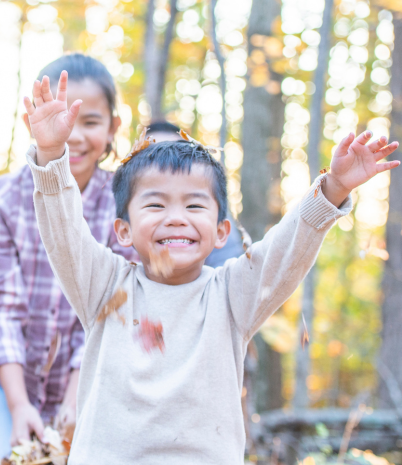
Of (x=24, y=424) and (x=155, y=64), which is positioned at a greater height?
(x=155, y=64)

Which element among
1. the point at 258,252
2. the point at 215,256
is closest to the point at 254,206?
the point at 215,256

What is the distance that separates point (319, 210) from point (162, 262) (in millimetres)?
440

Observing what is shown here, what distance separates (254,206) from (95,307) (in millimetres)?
3574

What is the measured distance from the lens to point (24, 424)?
1606 millimetres

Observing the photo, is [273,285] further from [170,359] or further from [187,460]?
[187,460]

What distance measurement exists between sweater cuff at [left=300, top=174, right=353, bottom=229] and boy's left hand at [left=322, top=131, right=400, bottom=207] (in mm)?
50

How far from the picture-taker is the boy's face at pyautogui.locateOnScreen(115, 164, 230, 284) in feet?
4.21

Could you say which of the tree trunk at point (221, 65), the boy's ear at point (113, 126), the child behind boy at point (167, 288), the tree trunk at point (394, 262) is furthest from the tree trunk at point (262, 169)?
the child behind boy at point (167, 288)

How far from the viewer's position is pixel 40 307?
182 cm

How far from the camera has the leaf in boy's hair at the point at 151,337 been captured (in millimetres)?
1285

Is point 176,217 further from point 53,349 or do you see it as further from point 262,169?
point 262,169

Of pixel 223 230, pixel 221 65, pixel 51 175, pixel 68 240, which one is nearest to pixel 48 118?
pixel 51 175

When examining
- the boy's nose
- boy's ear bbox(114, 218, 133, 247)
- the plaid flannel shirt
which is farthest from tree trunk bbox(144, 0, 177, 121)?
the boy's nose

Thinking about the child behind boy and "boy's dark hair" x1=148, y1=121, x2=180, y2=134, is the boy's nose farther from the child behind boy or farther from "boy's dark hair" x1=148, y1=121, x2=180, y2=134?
"boy's dark hair" x1=148, y1=121, x2=180, y2=134
